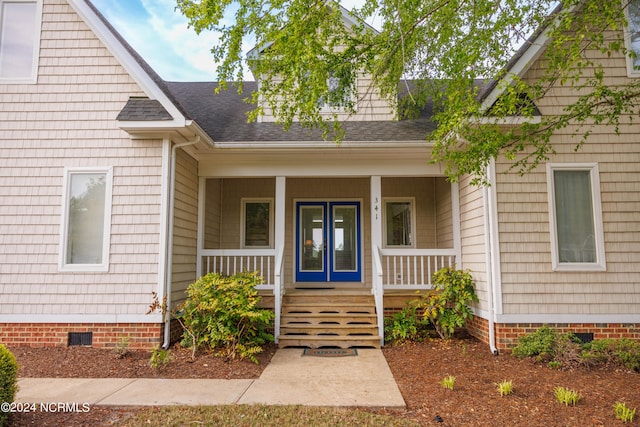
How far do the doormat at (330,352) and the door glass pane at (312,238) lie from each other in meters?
2.95

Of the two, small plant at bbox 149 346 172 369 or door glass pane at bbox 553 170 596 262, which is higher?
door glass pane at bbox 553 170 596 262

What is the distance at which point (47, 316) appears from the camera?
5.99 m

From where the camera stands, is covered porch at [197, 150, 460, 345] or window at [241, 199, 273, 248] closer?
covered porch at [197, 150, 460, 345]

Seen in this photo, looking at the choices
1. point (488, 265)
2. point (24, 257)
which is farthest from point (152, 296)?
point (488, 265)

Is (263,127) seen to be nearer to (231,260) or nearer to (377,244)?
(231,260)

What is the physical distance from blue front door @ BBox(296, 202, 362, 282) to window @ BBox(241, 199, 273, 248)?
71cm

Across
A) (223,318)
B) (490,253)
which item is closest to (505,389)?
(490,253)

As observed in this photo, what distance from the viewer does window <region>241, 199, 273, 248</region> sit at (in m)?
9.27

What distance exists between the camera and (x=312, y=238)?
30.5ft

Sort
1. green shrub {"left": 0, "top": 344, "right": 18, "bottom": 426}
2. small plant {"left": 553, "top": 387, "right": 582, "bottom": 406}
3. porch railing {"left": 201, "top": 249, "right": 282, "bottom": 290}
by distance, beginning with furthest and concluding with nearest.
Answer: porch railing {"left": 201, "top": 249, "right": 282, "bottom": 290}, small plant {"left": 553, "top": 387, "right": 582, "bottom": 406}, green shrub {"left": 0, "top": 344, "right": 18, "bottom": 426}

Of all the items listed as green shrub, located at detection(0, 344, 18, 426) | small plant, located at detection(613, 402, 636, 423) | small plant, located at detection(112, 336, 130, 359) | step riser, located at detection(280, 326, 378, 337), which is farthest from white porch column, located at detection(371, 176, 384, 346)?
green shrub, located at detection(0, 344, 18, 426)

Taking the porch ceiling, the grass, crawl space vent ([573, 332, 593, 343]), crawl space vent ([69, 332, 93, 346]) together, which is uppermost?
the porch ceiling

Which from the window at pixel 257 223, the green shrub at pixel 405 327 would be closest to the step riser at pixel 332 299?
the green shrub at pixel 405 327

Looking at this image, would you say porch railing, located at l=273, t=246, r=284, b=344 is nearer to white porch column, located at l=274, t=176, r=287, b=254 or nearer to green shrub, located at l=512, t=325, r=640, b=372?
white porch column, located at l=274, t=176, r=287, b=254
